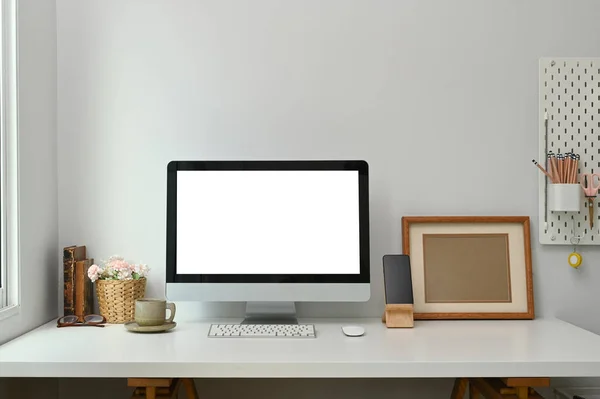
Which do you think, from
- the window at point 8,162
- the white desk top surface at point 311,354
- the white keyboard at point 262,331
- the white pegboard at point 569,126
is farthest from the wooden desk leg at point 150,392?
the white pegboard at point 569,126

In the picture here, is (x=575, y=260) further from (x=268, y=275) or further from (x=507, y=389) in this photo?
(x=268, y=275)

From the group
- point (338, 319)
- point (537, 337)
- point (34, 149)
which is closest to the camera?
point (537, 337)

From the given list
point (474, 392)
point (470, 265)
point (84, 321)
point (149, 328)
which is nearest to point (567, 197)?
point (470, 265)

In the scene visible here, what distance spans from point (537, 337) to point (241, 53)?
1.40m

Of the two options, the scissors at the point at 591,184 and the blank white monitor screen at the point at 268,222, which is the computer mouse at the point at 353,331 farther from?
the scissors at the point at 591,184

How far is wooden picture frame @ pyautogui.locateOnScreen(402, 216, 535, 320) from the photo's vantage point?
7.09 feet

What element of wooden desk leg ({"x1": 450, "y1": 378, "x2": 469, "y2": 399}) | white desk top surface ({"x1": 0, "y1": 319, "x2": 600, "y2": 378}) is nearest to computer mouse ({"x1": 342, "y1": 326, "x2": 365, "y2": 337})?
white desk top surface ({"x1": 0, "y1": 319, "x2": 600, "y2": 378})

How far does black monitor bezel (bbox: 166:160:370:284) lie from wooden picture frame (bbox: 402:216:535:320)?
235mm

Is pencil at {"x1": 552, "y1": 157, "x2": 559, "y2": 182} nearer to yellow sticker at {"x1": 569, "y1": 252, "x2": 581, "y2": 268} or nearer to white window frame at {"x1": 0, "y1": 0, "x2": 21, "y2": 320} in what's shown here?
yellow sticker at {"x1": 569, "y1": 252, "x2": 581, "y2": 268}

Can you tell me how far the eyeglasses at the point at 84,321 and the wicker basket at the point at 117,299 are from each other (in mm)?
36

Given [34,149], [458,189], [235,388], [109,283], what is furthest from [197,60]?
[235,388]

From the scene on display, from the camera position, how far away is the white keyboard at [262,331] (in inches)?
73.3

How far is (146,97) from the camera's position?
224 cm

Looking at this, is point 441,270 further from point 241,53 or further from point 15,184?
point 15,184
